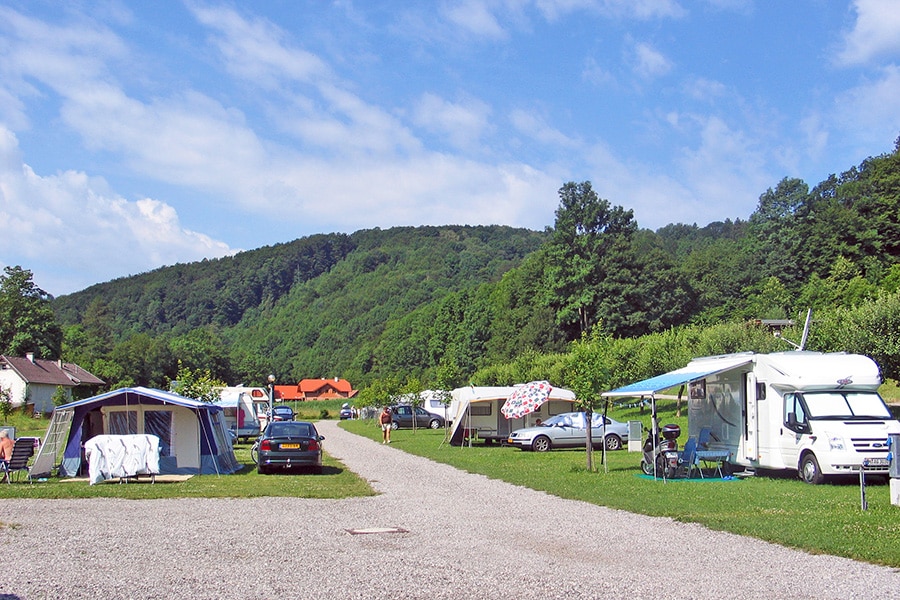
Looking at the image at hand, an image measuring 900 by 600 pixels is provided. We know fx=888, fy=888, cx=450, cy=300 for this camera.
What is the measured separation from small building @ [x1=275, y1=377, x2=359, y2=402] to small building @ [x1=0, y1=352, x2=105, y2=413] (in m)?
63.9

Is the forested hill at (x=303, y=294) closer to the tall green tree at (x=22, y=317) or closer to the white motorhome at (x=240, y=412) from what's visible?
the tall green tree at (x=22, y=317)

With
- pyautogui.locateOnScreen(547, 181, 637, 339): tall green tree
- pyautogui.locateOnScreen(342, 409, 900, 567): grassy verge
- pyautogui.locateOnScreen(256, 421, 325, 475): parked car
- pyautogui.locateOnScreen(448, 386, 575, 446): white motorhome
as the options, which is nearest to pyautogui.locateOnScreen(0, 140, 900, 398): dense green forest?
pyautogui.locateOnScreen(547, 181, 637, 339): tall green tree

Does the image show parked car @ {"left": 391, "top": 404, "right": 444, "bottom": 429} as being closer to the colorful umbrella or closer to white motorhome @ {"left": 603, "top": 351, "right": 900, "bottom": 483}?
the colorful umbrella

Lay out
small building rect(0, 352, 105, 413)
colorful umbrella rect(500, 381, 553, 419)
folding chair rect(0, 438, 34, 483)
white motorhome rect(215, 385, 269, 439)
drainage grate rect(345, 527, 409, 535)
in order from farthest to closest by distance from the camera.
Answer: small building rect(0, 352, 105, 413) < white motorhome rect(215, 385, 269, 439) < colorful umbrella rect(500, 381, 553, 419) < folding chair rect(0, 438, 34, 483) < drainage grate rect(345, 527, 409, 535)

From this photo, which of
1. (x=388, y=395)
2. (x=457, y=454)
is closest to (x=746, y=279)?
(x=388, y=395)

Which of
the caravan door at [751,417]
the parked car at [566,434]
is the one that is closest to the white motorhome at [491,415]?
the parked car at [566,434]

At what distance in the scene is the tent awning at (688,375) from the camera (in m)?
19.3

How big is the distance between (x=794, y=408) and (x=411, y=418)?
3697cm

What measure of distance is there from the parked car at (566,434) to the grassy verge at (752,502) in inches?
192

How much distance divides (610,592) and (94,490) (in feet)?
41.8

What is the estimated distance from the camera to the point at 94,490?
682 inches

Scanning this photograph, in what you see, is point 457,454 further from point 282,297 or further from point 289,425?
point 282,297

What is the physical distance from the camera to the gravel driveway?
25.6ft

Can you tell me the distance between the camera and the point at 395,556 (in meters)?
9.48
